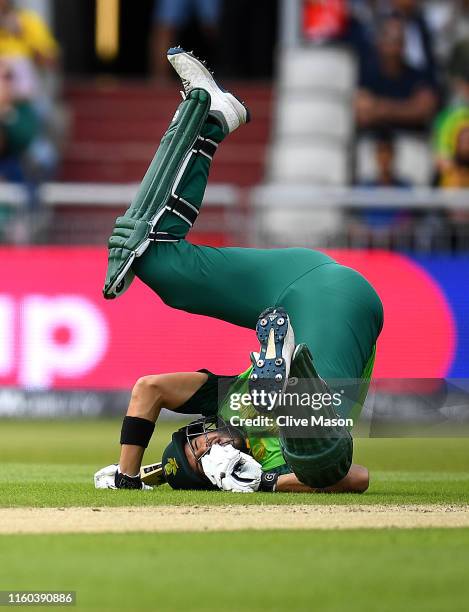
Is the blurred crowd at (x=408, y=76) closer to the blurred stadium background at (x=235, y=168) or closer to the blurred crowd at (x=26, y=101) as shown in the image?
the blurred stadium background at (x=235, y=168)

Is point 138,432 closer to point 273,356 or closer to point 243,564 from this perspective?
point 273,356

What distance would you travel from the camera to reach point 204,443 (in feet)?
28.5

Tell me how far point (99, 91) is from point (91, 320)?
785cm

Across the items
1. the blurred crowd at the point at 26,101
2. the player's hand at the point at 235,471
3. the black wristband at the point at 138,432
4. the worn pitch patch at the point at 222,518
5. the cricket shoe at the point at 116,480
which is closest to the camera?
the worn pitch patch at the point at 222,518

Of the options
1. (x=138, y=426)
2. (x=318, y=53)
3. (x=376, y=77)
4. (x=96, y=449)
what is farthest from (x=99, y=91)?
(x=138, y=426)

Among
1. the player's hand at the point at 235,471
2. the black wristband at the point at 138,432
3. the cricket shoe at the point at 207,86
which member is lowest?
the player's hand at the point at 235,471

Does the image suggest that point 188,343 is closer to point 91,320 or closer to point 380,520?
point 91,320

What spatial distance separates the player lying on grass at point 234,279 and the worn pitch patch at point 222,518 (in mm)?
732

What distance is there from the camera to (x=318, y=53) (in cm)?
2170

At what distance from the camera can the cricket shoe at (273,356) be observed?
24.2 feet

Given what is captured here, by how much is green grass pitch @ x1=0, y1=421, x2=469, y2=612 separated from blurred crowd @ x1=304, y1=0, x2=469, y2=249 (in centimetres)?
1100

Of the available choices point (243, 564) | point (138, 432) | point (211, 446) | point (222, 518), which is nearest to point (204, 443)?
point (211, 446)

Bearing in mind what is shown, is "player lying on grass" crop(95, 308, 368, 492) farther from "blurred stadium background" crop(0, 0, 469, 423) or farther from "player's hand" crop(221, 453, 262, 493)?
"blurred stadium background" crop(0, 0, 469, 423)

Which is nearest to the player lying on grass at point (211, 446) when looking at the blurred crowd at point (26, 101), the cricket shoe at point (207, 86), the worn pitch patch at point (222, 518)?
the worn pitch patch at point (222, 518)
